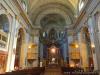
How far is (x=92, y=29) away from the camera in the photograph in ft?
40.5

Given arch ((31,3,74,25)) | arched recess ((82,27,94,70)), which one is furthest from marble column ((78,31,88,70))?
arch ((31,3,74,25))

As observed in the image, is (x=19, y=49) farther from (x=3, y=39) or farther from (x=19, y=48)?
(x=3, y=39)

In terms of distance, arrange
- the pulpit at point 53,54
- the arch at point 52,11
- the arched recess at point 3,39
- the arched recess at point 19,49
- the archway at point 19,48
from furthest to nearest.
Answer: the pulpit at point 53,54, the arch at point 52,11, the archway at point 19,48, the arched recess at point 19,49, the arched recess at point 3,39

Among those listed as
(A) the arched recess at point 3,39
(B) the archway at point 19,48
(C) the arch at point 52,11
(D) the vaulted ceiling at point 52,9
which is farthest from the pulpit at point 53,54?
(A) the arched recess at point 3,39

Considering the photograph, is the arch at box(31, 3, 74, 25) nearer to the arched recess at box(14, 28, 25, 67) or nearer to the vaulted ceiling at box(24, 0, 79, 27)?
the vaulted ceiling at box(24, 0, 79, 27)

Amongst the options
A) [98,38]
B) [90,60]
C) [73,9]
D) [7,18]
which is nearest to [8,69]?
[7,18]

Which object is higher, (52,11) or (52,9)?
(52,9)

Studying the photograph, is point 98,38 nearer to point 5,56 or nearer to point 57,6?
point 5,56

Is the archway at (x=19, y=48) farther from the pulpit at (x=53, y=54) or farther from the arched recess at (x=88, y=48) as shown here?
the arched recess at (x=88, y=48)

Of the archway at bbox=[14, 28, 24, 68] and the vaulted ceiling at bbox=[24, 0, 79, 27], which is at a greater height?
the vaulted ceiling at bbox=[24, 0, 79, 27]

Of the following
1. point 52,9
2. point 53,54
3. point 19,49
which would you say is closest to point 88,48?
point 53,54

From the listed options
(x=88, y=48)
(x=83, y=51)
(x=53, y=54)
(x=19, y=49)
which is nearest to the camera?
(x=83, y=51)

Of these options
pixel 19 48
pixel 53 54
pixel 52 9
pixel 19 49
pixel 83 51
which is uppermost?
pixel 52 9

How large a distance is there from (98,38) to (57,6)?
1208cm
